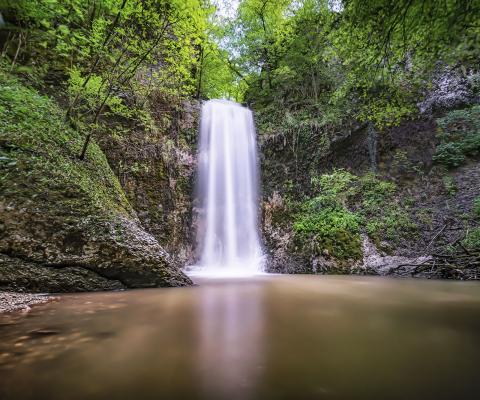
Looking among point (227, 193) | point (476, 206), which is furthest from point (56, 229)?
point (476, 206)

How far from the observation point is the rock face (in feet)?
12.3

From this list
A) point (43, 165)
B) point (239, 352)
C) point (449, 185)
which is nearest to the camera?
point (239, 352)

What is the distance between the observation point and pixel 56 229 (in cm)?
405

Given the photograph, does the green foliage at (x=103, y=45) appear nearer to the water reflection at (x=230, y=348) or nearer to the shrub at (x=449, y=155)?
the water reflection at (x=230, y=348)

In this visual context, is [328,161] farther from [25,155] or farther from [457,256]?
[25,155]

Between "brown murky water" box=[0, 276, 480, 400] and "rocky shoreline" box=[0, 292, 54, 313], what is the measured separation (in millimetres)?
202

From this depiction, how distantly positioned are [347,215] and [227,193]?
470cm

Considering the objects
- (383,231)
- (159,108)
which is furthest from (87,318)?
(159,108)

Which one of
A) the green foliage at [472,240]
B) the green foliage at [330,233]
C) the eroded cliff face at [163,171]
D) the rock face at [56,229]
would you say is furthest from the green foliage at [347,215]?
the rock face at [56,229]

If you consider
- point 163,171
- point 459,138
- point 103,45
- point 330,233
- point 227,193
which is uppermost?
point 103,45

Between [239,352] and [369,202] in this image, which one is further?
[369,202]

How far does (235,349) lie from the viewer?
1828 mm

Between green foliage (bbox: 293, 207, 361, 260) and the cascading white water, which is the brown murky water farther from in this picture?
the cascading white water

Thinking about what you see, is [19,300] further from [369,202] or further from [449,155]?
[449,155]
